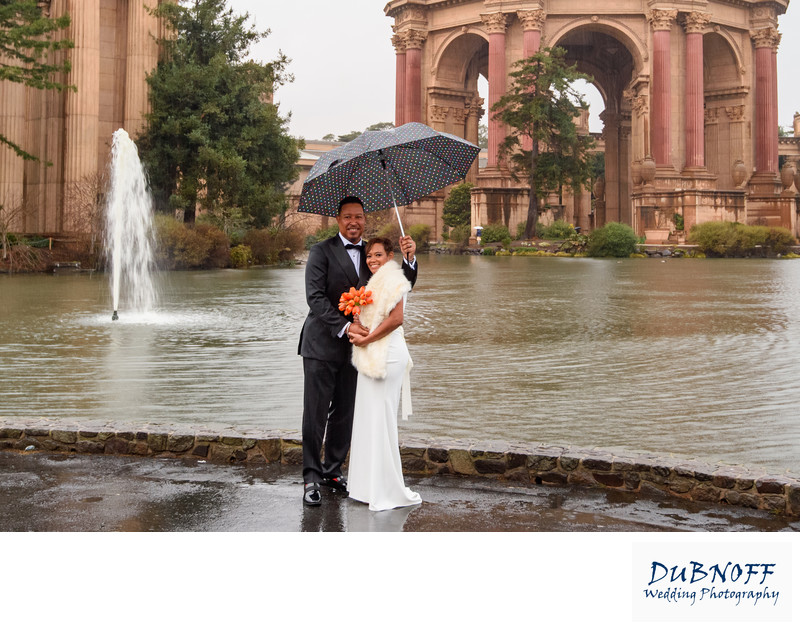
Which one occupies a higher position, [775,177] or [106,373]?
[775,177]

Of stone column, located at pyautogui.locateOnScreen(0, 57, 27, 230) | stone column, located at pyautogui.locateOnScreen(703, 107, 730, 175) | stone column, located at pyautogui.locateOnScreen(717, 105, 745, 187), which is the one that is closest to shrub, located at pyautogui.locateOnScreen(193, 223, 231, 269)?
stone column, located at pyautogui.locateOnScreen(0, 57, 27, 230)

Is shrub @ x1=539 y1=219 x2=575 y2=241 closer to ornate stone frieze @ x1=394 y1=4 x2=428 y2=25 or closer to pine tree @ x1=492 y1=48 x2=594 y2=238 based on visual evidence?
pine tree @ x1=492 y1=48 x2=594 y2=238

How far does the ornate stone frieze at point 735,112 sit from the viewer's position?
74625 mm

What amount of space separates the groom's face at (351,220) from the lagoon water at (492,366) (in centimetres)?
221

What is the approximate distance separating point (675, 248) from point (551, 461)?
154 ft

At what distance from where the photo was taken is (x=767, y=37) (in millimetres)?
73938

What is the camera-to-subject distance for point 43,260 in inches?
1304

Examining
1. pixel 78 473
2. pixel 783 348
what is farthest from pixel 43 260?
pixel 78 473

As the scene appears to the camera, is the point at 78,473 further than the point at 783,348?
No

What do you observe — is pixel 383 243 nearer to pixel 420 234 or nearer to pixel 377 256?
pixel 377 256

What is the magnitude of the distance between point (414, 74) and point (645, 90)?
715 inches

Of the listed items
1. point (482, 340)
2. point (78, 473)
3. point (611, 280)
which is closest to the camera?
point (78, 473)

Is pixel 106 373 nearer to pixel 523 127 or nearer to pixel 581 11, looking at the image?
pixel 523 127

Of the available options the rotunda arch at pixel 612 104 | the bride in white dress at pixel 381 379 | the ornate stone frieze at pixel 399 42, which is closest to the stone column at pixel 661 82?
the rotunda arch at pixel 612 104
